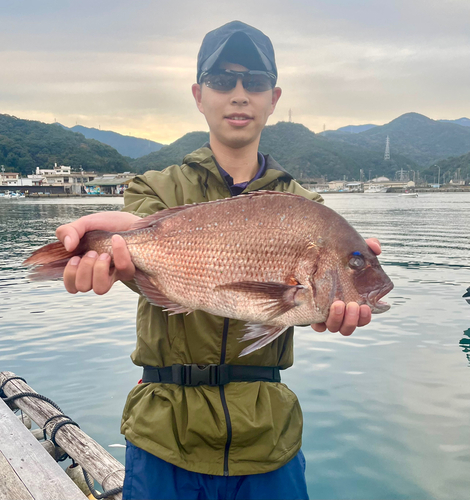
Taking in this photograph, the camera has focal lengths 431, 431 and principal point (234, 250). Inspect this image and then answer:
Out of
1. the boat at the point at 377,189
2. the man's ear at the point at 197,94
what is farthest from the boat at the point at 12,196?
the man's ear at the point at 197,94

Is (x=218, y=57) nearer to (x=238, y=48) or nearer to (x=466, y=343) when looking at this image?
(x=238, y=48)

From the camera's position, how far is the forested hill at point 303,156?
305ft

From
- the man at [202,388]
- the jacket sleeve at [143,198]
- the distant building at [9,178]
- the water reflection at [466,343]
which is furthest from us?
the distant building at [9,178]

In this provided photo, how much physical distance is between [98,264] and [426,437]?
5.69 meters

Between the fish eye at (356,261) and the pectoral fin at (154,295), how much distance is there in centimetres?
95

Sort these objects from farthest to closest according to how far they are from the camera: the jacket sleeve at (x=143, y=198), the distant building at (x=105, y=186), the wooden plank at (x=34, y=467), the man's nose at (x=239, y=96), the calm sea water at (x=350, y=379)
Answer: the distant building at (x=105, y=186)
the calm sea water at (x=350, y=379)
the wooden plank at (x=34, y=467)
the man's nose at (x=239, y=96)
the jacket sleeve at (x=143, y=198)

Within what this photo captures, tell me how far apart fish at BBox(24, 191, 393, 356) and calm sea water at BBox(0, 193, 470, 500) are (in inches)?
35.1

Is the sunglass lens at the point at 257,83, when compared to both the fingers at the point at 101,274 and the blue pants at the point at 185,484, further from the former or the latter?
→ the blue pants at the point at 185,484

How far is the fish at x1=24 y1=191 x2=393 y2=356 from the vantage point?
92.0 inches

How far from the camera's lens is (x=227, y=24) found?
307 centimetres

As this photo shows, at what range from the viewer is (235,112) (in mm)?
2857

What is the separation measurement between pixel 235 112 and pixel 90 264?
4.58 feet

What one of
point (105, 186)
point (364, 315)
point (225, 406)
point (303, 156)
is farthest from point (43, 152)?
point (364, 315)

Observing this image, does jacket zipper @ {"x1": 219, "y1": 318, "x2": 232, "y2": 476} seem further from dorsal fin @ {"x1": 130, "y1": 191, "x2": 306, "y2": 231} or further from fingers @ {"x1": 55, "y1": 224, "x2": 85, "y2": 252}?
fingers @ {"x1": 55, "y1": 224, "x2": 85, "y2": 252}
